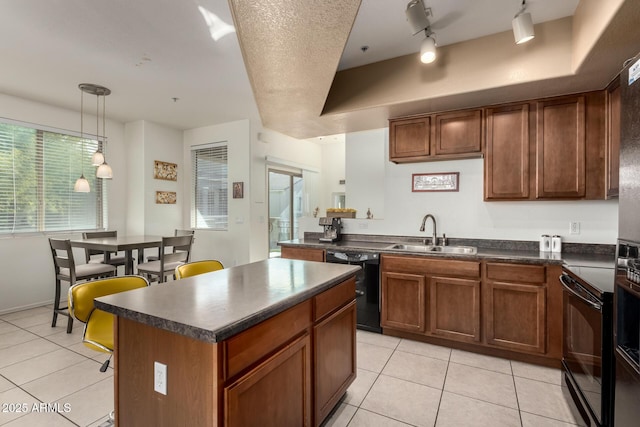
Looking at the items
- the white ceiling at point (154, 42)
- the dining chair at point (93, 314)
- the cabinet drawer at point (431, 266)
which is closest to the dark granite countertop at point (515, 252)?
the cabinet drawer at point (431, 266)

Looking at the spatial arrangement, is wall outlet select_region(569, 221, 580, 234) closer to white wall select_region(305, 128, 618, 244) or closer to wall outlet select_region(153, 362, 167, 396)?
white wall select_region(305, 128, 618, 244)

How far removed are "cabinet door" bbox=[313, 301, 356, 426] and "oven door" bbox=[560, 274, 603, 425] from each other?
4.27 feet

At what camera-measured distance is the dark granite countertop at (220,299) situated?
1102 mm

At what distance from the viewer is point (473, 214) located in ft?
10.8

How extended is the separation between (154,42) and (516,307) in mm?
3845

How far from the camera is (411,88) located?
293 centimetres

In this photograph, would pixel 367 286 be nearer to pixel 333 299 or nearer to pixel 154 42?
pixel 333 299

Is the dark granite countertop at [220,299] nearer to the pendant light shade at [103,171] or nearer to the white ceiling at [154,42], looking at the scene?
the white ceiling at [154,42]

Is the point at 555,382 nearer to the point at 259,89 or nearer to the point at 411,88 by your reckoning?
the point at 411,88

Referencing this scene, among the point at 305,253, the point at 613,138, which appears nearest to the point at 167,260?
the point at 305,253

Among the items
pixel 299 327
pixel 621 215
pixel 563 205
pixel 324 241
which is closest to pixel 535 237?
pixel 563 205

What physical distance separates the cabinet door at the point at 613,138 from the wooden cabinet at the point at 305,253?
2.56 meters

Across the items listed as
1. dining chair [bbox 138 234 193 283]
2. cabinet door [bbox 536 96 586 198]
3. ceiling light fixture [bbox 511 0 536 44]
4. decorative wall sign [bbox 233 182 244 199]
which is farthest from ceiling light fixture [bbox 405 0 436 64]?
decorative wall sign [bbox 233 182 244 199]

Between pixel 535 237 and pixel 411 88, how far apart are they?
1.87m
